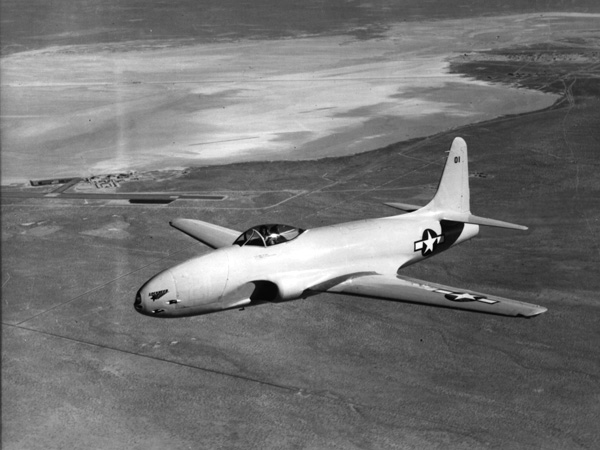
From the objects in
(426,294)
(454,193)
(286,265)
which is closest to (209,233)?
(286,265)

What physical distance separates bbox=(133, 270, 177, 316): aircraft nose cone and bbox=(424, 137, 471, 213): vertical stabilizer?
40.4ft

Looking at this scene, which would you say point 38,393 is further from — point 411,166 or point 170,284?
point 411,166

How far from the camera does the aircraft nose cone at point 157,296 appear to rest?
25.7m

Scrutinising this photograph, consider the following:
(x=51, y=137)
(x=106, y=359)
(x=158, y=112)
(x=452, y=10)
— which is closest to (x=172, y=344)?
(x=106, y=359)

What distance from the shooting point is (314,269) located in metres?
28.7

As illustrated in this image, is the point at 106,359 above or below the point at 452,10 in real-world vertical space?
below

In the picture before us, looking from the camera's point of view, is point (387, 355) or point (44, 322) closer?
point (387, 355)

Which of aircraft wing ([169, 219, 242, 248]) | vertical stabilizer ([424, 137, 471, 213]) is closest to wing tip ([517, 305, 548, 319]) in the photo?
vertical stabilizer ([424, 137, 471, 213])

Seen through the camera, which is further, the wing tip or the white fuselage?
the white fuselage

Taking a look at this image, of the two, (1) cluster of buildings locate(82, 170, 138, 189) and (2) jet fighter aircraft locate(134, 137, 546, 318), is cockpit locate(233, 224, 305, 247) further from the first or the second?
(1) cluster of buildings locate(82, 170, 138, 189)

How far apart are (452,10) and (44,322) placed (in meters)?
119

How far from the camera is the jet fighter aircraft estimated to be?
2608 cm

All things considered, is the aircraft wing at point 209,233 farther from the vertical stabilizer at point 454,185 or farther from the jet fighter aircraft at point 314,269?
the vertical stabilizer at point 454,185

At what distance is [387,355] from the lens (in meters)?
27.5
